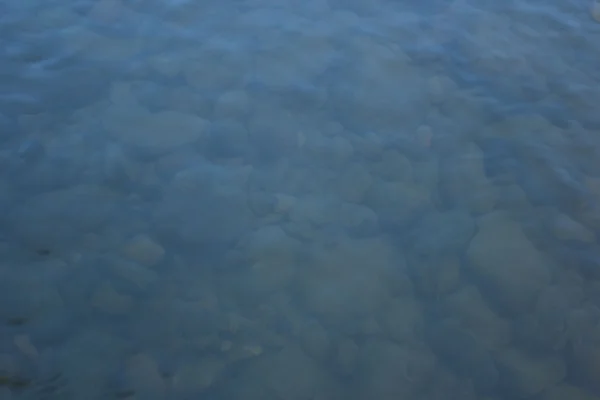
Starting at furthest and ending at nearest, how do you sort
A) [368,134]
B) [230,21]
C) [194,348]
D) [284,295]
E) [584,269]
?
[230,21] < [368,134] < [584,269] < [284,295] < [194,348]

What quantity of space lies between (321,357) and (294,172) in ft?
1.97

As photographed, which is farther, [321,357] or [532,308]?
[532,308]

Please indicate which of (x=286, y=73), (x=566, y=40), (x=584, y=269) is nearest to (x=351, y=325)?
(x=584, y=269)

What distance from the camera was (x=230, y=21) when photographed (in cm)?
240

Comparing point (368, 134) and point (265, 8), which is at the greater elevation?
point (265, 8)

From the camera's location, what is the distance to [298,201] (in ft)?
6.19

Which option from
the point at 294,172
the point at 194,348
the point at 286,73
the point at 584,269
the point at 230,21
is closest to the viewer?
the point at 194,348

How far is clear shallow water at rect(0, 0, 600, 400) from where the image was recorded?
5.12ft

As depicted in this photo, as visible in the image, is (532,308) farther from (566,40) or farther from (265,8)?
(265,8)

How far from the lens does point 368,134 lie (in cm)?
208

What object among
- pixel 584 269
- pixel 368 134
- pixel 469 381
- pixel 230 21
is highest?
pixel 230 21

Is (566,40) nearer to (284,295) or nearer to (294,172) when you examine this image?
(294,172)

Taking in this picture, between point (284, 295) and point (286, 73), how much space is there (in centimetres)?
88

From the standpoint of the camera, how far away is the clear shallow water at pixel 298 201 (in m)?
1.56
